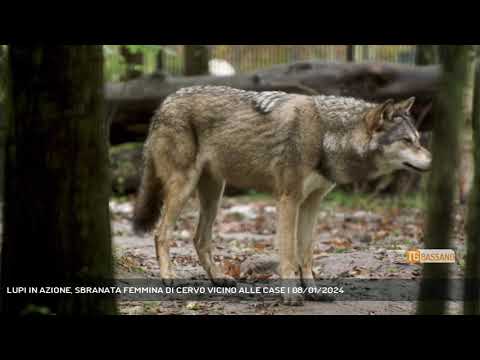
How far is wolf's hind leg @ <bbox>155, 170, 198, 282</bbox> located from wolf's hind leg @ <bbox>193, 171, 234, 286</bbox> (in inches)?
8.5

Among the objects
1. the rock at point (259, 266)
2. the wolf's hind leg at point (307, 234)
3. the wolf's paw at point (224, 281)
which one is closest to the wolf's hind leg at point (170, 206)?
the wolf's paw at point (224, 281)

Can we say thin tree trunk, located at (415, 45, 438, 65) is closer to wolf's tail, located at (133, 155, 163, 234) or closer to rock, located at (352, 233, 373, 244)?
rock, located at (352, 233, 373, 244)

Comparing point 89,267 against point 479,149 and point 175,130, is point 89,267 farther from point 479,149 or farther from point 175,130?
point 479,149

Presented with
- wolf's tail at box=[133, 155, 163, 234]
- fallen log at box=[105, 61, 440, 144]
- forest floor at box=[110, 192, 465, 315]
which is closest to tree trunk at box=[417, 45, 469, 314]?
forest floor at box=[110, 192, 465, 315]

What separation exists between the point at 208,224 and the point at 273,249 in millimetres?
1380

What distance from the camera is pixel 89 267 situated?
3.72 m

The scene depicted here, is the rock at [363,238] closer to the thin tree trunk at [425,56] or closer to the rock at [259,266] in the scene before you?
the rock at [259,266]

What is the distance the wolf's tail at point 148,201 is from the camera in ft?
17.6

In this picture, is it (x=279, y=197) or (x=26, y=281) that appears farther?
(x=279, y=197)

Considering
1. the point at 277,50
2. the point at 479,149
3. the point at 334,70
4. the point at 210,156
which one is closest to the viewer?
the point at 479,149
